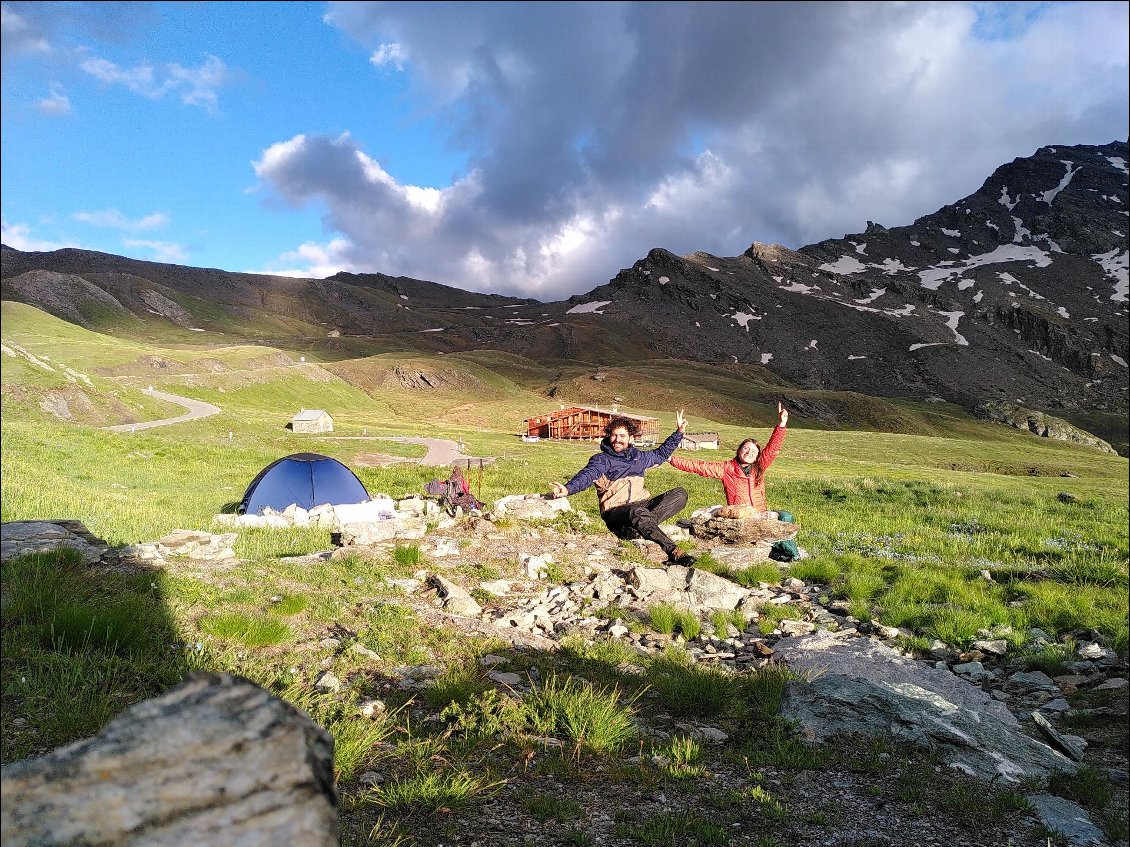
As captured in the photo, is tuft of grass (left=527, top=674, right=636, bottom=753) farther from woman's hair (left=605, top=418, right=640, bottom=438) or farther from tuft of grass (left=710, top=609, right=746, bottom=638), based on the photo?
woman's hair (left=605, top=418, right=640, bottom=438)

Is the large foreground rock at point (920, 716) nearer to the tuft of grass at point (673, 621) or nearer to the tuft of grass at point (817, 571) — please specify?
the tuft of grass at point (673, 621)

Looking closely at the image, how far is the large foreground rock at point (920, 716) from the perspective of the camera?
5762 millimetres

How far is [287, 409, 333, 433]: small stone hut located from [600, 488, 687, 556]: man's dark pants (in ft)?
23.8

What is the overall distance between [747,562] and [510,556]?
18.6ft

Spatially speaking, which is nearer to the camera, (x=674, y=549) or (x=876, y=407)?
(x=674, y=549)

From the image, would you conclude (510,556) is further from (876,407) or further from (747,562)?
(876,407)

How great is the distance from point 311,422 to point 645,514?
26.6ft

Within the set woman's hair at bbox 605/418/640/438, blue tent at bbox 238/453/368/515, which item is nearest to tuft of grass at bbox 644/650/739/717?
woman's hair at bbox 605/418/640/438

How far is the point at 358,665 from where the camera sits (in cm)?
729

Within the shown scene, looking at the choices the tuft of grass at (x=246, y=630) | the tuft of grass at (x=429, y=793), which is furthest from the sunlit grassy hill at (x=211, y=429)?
the tuft of grass at (x=429, y=793)

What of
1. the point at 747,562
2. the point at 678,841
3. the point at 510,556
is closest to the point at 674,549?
the point at 747,562

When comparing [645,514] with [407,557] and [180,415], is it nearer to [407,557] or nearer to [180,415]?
[407,557]

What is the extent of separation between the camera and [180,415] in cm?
1173

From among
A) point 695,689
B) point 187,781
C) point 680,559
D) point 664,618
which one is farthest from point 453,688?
point 680,559
